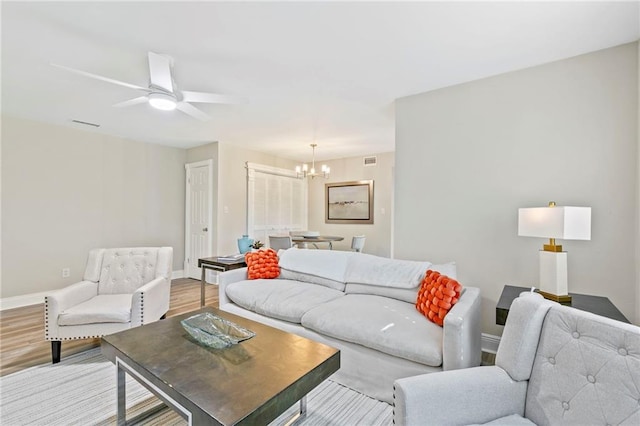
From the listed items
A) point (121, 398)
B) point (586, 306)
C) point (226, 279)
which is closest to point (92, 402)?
point (121, 398)

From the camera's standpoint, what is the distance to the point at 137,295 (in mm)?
2447

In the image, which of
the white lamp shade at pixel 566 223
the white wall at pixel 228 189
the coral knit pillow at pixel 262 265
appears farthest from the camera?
the white wall at pixel 228 189

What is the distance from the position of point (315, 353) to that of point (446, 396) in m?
0.66

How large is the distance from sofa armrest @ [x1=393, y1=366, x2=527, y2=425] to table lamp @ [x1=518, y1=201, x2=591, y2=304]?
1.10 m

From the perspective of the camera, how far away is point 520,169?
255 cm

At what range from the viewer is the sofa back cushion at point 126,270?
2.90m

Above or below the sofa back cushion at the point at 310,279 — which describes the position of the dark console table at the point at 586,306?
above

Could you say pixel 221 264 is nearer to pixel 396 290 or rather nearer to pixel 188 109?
pixel 188 109

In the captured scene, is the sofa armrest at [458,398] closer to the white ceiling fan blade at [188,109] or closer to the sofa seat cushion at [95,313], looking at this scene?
the sofa seat cushion at [95,313]

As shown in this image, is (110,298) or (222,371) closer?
(222,371)

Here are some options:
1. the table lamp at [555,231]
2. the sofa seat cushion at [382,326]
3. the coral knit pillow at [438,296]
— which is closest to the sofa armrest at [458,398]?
the sofa seat cushion at [382,326]

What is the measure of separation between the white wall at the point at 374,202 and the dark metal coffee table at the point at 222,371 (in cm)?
435

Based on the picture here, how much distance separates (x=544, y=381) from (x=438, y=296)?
0.82 m

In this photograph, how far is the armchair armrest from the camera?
7.98 ft
